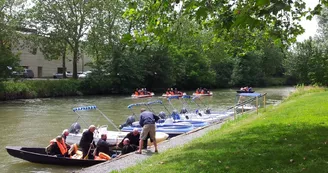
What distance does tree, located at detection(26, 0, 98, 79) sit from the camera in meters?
54.1

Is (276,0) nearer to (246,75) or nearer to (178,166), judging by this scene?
(178,166)

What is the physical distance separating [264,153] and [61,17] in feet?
164

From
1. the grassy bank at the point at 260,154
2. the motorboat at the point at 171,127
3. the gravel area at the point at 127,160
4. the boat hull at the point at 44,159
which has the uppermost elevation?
the grassy bank at the point at 260,154

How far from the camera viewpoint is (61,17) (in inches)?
2149

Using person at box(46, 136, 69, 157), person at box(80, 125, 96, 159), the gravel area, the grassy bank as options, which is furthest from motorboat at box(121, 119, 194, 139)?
the grassy bank

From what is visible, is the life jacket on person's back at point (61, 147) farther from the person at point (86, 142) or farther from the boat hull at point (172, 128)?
the boat hull at point (172, 128)

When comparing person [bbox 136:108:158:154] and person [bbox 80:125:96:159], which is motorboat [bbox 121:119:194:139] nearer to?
person [bbox 80:125:96:159]

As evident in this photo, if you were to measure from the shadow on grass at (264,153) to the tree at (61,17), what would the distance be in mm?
46402

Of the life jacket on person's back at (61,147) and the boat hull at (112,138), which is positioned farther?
the boat hull at (112,138)

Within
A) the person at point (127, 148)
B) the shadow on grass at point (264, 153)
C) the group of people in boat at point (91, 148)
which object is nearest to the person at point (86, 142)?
the group of people in boat at point (91, 148)

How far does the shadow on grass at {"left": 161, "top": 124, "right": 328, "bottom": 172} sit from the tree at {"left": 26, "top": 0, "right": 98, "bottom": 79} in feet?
152

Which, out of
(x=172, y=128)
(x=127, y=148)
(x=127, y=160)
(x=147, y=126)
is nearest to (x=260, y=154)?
(x=127, y=160)

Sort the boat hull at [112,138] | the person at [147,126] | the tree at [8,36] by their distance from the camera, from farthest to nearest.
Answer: the tree at [8,36]
the boat hull at [112,138]
the person at [147,126]

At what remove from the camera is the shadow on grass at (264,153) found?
7.87 metres
